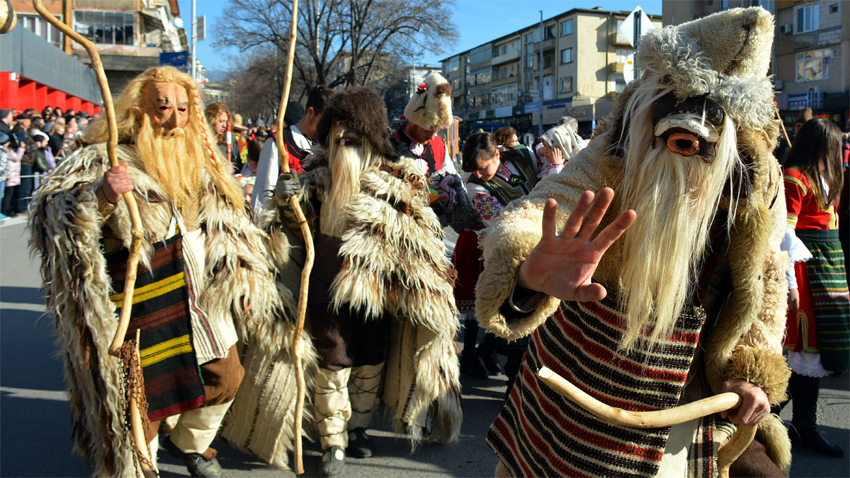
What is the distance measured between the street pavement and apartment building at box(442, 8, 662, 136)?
36668 millimetres

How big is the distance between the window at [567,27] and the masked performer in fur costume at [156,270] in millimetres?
52033

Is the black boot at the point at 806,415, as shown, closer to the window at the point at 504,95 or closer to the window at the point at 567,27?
the window at the point at 567,27

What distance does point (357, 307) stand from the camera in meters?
2.73

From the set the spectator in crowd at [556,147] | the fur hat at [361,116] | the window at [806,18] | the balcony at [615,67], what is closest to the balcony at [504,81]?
the balcony at [615,67]

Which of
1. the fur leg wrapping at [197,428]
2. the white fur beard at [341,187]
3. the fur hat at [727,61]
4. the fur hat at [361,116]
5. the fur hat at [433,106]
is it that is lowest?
the fur leg wrapping at [197,428]

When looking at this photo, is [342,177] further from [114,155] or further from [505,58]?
[505,58]

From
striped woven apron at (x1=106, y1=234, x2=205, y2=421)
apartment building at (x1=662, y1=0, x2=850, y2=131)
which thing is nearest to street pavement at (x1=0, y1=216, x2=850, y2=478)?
Result: striped woven apron at (x1=106, y1=234, x2=205, y2=421)

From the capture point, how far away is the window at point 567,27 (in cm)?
4988

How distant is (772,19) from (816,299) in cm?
255

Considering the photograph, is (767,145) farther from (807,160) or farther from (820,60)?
(820,60)

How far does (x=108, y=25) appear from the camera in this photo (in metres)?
38.4

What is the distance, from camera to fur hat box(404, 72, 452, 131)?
348 cm

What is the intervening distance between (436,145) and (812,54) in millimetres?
32164

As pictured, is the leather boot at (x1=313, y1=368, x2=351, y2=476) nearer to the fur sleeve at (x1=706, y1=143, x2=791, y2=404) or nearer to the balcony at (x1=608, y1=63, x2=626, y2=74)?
the fur sleeve at (x1=706, y1=143, x2=791, y2=404)
